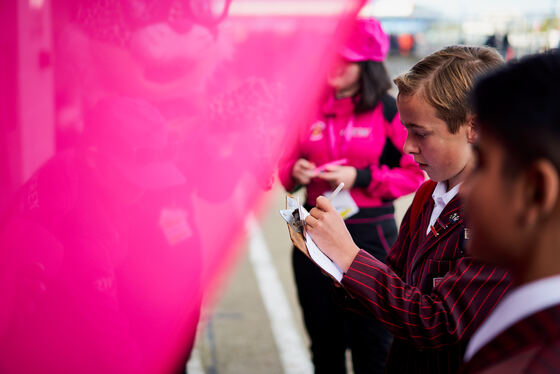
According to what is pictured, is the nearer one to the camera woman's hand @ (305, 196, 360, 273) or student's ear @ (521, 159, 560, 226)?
student's ear @ (521, 159, 560, 226)

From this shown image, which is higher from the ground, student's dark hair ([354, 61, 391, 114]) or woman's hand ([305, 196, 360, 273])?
student's dark hair ([354, 61, 391, 114])

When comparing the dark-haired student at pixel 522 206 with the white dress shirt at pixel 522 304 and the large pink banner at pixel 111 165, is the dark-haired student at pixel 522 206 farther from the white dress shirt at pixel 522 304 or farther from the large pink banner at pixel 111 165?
the large pink banner at pixel 111 165

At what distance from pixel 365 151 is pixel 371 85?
0.30 metres

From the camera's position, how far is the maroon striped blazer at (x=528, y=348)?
0.73m

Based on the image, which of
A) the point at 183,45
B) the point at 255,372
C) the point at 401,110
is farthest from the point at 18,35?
the point at 255,372

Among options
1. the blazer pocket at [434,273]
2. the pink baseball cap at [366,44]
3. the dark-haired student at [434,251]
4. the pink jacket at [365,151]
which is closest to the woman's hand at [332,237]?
the dark-haired student at [434,251]

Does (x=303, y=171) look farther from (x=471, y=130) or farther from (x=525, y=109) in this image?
(x=525, y=109)

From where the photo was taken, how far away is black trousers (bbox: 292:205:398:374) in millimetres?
2428

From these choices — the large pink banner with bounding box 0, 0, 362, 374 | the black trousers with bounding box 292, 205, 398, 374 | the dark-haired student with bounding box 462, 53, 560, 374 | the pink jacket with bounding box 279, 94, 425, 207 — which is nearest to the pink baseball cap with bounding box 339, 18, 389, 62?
the pink jacket with bounding box 279, 94, 425, 207

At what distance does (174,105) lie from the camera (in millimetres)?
2021

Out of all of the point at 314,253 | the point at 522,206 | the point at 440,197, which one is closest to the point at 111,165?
the point at 314,253

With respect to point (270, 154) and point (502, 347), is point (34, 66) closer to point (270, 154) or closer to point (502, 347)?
point (270, 154)

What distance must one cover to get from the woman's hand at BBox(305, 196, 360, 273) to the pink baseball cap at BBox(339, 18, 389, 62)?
1.39 m

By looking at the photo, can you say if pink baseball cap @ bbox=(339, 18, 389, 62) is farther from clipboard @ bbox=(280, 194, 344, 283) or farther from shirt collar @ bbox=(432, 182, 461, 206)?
clipboard @ bbox=(280, 194, 344, 283)
